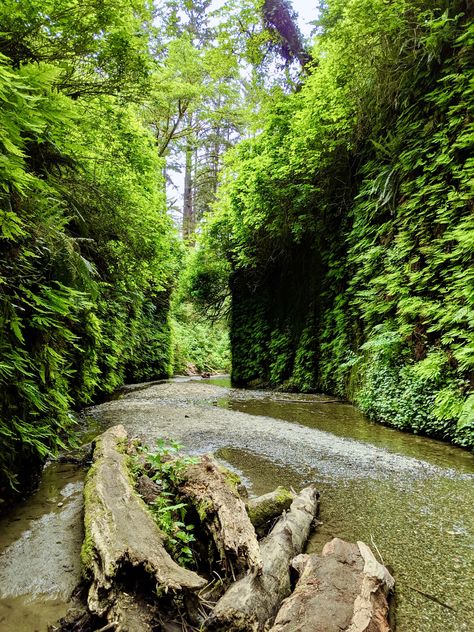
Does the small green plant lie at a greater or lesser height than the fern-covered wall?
lesser

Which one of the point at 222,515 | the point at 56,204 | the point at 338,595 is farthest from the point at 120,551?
the point at 56,204

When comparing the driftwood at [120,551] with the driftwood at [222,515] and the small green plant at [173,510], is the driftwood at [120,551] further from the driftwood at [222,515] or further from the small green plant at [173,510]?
the driftwood at [222,515]

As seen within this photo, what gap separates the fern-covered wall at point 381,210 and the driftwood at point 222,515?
321 centimetres

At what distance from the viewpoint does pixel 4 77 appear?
6.57ft

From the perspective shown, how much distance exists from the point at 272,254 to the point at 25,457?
9.86 m

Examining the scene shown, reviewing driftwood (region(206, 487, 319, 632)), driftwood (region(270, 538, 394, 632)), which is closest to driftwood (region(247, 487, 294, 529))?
driftwood (region(206, 487, 319, 632))

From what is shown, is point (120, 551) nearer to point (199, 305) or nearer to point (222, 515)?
point (222, 515)

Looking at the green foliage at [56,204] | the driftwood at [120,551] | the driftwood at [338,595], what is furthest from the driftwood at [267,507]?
the green foliage at [56,204]

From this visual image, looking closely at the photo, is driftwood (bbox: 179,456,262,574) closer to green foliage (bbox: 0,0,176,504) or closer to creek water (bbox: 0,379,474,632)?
creek water (bbox: 0,379,474,632)

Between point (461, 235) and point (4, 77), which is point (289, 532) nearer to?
point (4, 77)

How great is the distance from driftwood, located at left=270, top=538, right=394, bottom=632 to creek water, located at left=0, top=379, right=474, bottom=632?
0.20 meters

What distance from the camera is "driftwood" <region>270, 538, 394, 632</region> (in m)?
1.46

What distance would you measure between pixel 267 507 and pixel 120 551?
120 centimetres

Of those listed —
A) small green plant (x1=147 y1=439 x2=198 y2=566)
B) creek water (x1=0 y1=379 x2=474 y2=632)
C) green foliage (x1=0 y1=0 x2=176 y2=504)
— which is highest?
green foliage (x1=0 y1=0 x2=176 y2=504)
